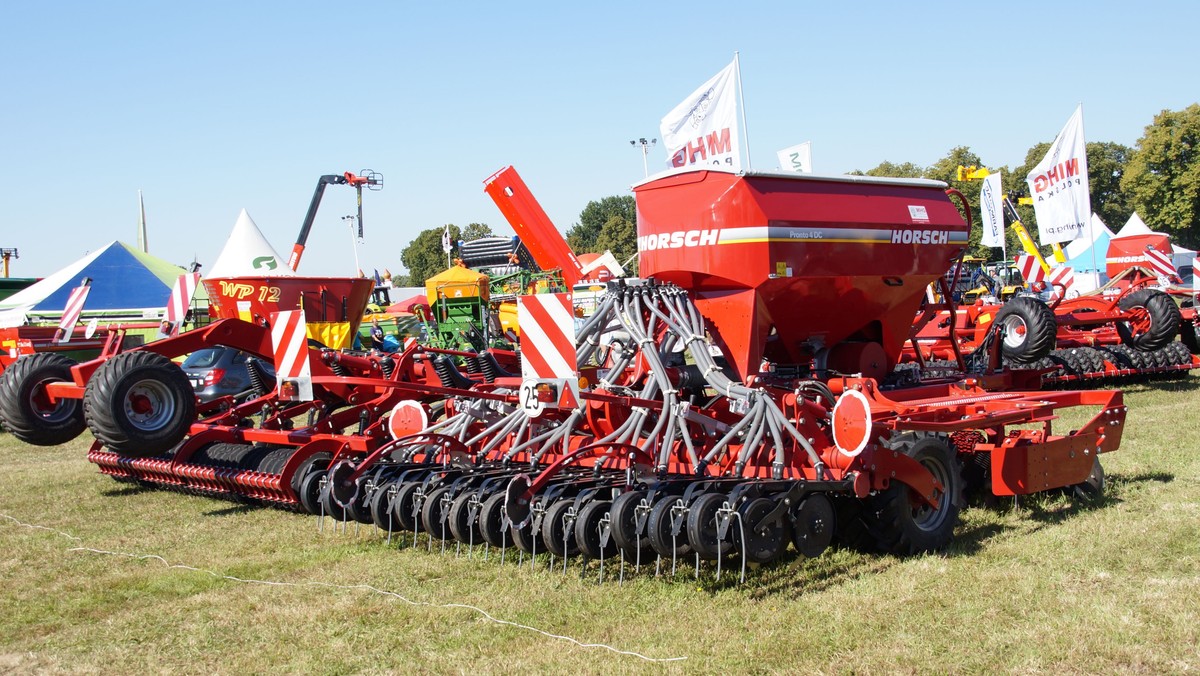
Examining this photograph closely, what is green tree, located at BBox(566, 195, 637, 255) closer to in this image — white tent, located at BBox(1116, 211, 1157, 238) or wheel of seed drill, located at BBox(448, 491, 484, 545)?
white tent, located at BBox(1116, 211, 1157, 238)

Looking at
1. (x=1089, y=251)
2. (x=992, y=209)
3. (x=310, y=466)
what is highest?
(x=1089, y=251)

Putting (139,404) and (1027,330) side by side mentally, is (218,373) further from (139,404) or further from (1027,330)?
(1027,330)

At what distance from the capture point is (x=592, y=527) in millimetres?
5789

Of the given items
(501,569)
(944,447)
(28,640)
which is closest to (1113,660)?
(944,447)

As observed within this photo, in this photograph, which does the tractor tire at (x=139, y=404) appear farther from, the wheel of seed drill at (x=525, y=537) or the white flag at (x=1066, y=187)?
the white flag at (x=1066, y=187)

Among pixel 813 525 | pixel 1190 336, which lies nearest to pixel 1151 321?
pixel 1190 336

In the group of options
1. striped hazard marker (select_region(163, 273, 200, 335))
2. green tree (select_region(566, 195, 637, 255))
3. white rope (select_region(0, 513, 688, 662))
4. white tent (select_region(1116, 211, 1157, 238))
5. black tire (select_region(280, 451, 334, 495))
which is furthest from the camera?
green tree (select_region(566, 195, 637, 255))

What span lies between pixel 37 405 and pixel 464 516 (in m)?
4.72

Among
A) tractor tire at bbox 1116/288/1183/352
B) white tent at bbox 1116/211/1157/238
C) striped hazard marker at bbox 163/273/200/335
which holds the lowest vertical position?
tractor tire at bbox 1116/288/1183/352

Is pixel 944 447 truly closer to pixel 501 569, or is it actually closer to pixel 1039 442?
pixel 1039 442

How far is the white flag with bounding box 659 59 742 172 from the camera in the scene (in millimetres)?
9914

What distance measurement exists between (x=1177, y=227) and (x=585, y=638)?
172ft

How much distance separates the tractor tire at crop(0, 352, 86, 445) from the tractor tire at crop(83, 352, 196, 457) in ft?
3.41

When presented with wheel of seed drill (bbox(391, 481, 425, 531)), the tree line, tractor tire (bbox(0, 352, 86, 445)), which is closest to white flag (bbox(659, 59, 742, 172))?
wheel of seed drill (bbox(391, 481, 425, 531))
